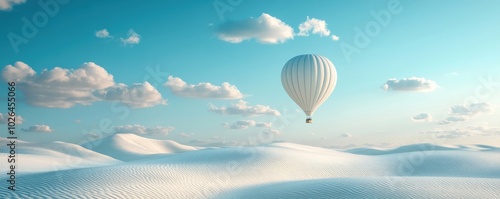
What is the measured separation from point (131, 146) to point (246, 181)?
71.8 m

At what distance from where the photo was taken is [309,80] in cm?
3098

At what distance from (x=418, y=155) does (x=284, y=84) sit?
996 inches

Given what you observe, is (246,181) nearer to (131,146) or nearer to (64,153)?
(64,153)

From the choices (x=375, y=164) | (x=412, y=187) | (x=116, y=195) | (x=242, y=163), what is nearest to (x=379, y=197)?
(x=412, y=187)

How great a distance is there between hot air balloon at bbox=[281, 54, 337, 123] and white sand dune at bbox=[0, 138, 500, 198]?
22.7 feet

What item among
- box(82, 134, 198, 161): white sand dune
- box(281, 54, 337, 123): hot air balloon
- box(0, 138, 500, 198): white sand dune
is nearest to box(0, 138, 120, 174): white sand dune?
box(0, 138, 500, 198): white sand dune

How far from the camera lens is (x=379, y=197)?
17.6m

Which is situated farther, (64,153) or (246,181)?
(64,153)

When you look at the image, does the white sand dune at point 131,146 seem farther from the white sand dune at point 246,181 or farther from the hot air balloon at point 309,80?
the hot air balloon at point 309,80

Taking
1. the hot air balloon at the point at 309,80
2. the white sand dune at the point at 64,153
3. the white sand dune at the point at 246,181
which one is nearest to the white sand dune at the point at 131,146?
the white sand dune at the point at 64,153

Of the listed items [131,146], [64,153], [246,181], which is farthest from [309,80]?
[131,146]

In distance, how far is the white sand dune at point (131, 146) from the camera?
279ft

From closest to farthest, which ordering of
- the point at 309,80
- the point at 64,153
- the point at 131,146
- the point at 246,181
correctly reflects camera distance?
the point at 246,181
the point at 309,80
the point at 64,153
the point at 131,146

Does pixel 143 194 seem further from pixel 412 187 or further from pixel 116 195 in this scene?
pixel 412 187
